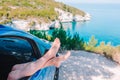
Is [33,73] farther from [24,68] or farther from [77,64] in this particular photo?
[77,64]

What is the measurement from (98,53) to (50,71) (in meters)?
5.60

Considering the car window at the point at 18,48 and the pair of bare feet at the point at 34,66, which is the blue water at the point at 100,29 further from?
the pair of bare feet at the point at 34,66

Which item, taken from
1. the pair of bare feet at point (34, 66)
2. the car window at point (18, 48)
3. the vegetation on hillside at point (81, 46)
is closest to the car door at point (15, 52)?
the car window at point (18, 48)

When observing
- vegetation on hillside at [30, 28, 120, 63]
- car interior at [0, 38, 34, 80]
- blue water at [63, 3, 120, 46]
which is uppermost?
car interior at [0, 38, 34, 80]

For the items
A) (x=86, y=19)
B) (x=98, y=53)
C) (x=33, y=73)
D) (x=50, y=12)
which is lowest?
(x=86, y=19)

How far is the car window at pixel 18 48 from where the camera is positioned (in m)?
3.23

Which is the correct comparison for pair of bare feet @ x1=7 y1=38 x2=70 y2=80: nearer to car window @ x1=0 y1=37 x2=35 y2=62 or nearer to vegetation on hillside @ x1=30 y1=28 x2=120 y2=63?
car window @ x1=0 y1=37 x2=35 y2=62

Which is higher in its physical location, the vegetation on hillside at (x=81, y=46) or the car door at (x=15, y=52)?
the car door at (x=15, y=52)

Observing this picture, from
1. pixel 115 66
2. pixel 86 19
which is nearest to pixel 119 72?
pixel 115 66

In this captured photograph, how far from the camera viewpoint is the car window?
323 cm

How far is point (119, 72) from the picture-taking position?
717 cm

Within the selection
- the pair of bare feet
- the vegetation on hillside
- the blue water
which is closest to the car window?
the pair of bare feet

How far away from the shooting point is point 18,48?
3436mm

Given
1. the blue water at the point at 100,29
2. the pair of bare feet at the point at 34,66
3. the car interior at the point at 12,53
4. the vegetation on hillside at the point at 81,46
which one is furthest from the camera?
the blue water at the point at 100,29
